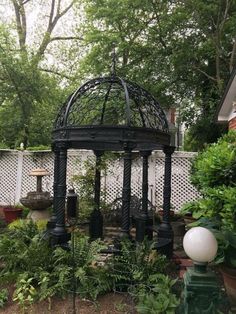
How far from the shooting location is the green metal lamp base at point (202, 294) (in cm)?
279

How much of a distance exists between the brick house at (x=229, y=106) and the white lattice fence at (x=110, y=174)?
4.38 ft

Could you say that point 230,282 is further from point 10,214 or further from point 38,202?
point 10,214

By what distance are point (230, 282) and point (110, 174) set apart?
577 cm

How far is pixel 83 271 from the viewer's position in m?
3.78

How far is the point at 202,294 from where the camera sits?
280 centimetres

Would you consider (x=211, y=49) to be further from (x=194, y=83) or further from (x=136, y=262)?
(x=136, y=262)

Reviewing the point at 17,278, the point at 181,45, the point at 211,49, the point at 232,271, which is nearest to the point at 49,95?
the point at 181,45

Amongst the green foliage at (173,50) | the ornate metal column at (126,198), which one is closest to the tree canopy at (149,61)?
the green foliage at (173,50)

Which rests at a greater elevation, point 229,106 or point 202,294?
point 229,106

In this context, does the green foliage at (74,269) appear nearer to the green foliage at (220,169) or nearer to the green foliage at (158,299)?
the green foliage at (158,299)

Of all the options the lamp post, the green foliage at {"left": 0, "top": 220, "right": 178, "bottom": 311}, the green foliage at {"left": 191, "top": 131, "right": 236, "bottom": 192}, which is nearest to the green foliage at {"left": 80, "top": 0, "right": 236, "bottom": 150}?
the green foliage at {"left": 191, "top": 131, "right": 236, "bottom": 192}

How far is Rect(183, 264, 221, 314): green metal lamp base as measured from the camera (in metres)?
2.79

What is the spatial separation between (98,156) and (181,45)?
19.0ft

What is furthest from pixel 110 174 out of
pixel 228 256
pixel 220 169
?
pixel 228 256
